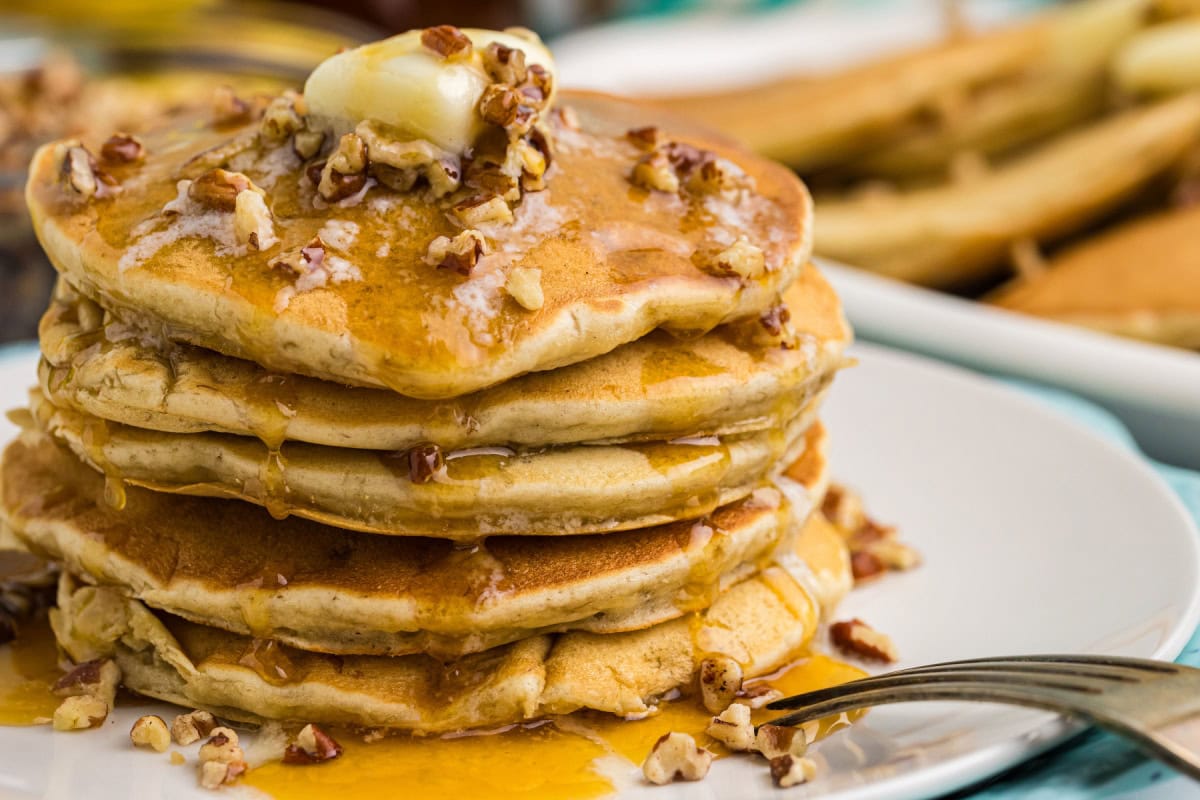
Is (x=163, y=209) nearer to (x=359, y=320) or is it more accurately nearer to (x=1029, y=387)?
(x=359, y=320)

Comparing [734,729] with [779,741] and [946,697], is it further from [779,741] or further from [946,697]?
[946,697]

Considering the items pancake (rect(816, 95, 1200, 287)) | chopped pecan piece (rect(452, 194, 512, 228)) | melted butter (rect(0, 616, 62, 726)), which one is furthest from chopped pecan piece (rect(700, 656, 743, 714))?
pancake (rect(816, 95, 1200, 287))

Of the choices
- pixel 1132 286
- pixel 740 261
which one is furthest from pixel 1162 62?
pixel 740 261

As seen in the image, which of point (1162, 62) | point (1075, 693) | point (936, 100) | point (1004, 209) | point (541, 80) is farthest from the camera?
point (936, 100)

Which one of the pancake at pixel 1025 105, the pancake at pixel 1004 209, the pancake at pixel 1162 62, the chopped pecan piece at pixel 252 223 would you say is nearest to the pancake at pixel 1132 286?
the pancake at pixel 1004 209

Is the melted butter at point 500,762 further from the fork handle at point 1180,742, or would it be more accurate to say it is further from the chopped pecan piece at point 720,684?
the fork handle at point 1180,742

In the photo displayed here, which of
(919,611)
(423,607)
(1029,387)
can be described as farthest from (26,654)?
(1029,387)
